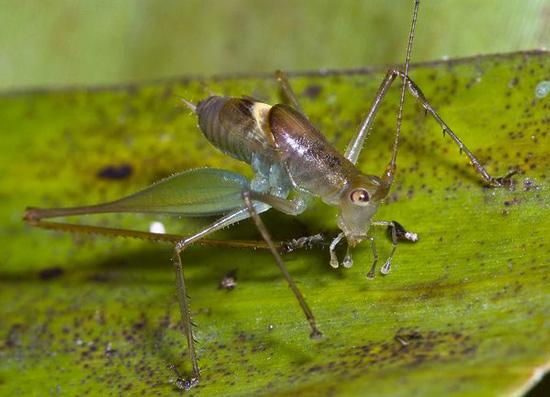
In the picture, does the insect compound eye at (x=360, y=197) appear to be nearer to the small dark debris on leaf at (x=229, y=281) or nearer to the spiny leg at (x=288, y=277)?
the spiny leg at (x=288, y=277)

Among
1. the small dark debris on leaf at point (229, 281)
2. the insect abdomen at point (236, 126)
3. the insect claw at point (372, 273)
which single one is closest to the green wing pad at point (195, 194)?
the insect abdomen at point (236, 126)

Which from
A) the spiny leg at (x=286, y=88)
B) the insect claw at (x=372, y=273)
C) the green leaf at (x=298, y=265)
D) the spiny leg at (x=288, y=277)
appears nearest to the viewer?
the green leaf at (x=298, y=265)

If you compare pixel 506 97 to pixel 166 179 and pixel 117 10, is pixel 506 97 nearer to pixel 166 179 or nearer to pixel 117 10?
pixel 166 179

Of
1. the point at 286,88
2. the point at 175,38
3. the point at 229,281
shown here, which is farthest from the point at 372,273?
the point at 175,38

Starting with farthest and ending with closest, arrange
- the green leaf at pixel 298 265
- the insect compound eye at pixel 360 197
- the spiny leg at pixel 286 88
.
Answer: the spiny leg at pixel 286 88, the insect compound eye at pixel 360 197, the green leaf at pixel 298 265

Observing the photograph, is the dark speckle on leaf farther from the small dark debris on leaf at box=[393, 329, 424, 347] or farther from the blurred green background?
the small dark debris on leaf at box=[393, 329, 424, 347]
